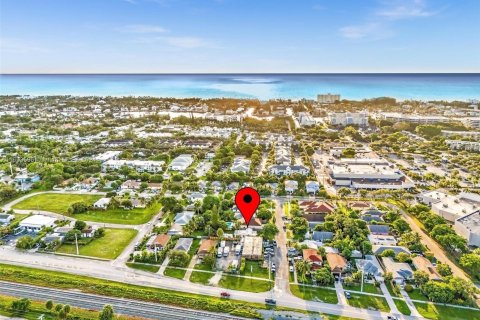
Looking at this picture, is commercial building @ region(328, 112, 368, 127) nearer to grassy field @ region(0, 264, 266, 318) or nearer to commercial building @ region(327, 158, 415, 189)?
commercial building @ region(327, 158, 415, 189)

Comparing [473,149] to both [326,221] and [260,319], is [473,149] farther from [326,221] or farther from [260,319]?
[260,319]

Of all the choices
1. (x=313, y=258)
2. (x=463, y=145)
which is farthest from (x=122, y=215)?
→ (x=463, y=145)

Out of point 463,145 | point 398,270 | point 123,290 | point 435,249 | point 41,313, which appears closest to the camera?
point 41,313

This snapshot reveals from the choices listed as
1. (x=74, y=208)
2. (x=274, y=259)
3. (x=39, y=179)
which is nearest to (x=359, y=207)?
(x=274, y=259)

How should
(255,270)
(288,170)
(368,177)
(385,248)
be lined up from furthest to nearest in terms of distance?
(288,170) → (368,177) → (385,248) → (255,270)

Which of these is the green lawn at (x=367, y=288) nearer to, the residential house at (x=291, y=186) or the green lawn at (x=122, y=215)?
the residential house at (x=291, y=186)

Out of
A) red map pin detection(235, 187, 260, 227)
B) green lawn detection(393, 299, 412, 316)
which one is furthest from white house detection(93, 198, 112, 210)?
green lawn detection(393, 299, 412, 316)

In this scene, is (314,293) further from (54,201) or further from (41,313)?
(54,201)

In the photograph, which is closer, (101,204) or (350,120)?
(101,204)
